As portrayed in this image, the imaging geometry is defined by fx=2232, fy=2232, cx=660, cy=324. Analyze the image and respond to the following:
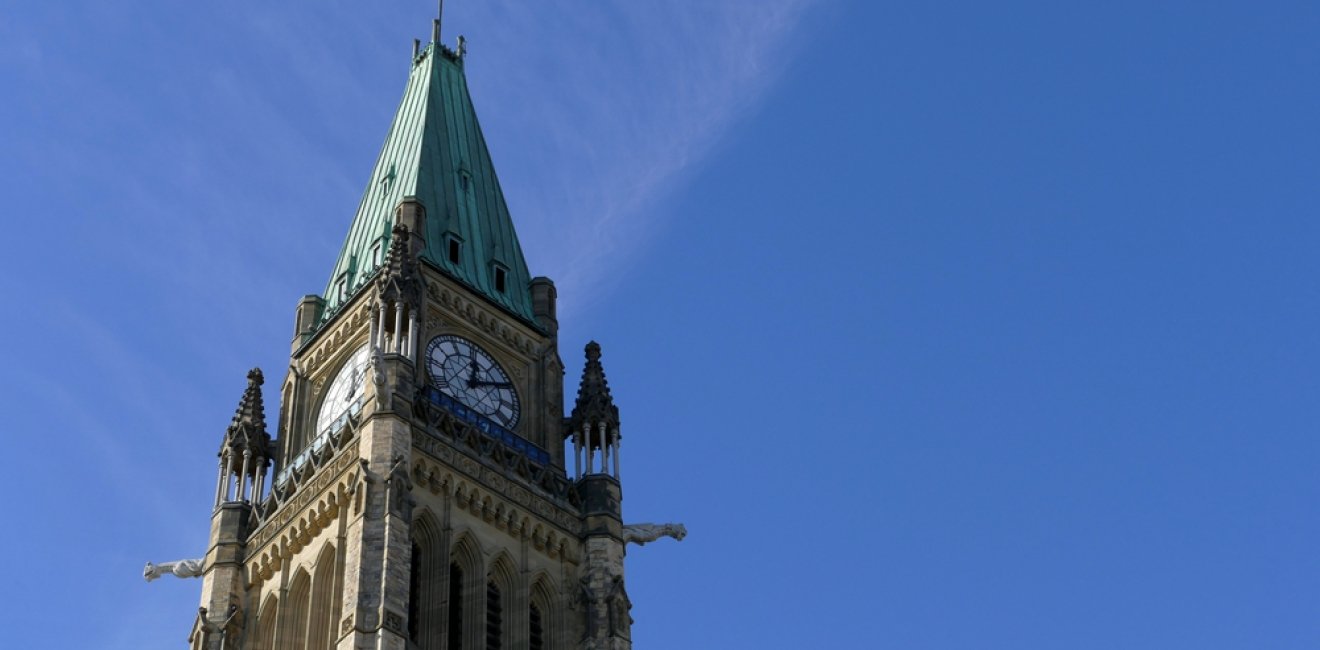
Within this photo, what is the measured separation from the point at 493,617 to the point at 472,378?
7925mm

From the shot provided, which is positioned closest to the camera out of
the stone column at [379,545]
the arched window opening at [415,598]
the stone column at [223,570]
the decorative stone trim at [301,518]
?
the stone column at [379,545]

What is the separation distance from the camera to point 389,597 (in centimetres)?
5184

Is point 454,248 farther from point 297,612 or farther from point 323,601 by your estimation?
point 323,601

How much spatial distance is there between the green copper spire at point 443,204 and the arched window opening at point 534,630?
415 inches

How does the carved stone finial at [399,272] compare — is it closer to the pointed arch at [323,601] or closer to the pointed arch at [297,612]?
the pointed arch at [323,601]

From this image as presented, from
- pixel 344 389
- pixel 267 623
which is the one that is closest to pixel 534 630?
pixel 267 623

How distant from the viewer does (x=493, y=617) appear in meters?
56.4

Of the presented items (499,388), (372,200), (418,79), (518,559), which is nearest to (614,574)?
(518,559)

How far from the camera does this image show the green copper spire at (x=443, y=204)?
2544 inches

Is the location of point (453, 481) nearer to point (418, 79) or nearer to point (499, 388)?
point (499, 388)

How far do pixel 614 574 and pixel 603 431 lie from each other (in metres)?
5.06

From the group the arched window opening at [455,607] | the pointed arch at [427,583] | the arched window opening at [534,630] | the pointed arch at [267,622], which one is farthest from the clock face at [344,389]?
the arched window opening at [534,630]

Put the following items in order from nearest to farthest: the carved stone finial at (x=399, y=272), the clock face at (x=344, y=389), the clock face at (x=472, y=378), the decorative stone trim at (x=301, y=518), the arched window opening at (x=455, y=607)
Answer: the arched window opening at (x=455, y=607), the decorative stone trim at (x=301, y=518), the carved stone finial at (x=399, y=272), the clock face at (x=344, y=389), the clock face at (x=472, y=378)

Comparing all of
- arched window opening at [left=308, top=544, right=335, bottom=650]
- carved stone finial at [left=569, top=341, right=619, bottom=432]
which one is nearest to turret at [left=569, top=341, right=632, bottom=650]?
carved stone finial at [left=569, top=341, right=619, bottom=432]
